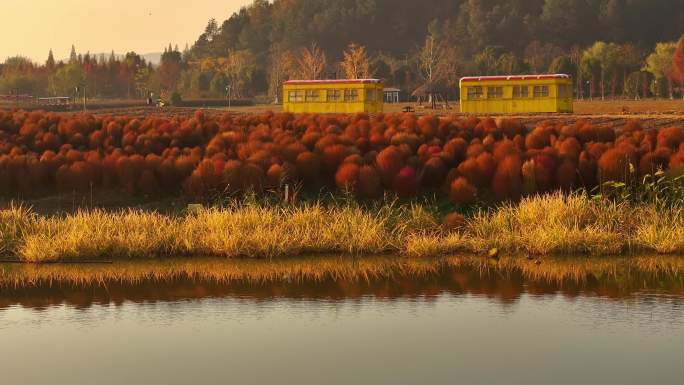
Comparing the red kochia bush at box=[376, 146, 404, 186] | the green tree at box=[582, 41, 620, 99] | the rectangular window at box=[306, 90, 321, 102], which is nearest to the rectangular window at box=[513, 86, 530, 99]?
the rectangular window at box=[306, 90, 321, 102]

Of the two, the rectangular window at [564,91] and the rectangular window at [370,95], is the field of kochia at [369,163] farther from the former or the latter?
the rectangular window at [370,95]

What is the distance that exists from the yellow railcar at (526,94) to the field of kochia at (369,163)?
23.3m

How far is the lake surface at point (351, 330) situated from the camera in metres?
10.5

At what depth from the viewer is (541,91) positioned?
54750 mm

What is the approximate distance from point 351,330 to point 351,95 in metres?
46.8

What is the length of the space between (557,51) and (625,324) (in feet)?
597

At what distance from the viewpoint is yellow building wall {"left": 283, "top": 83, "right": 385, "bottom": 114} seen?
58094mm

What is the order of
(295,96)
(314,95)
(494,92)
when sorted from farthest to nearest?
1. (295,96)
2. (314,95)
3. (494,92)

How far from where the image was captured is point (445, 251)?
699 inches

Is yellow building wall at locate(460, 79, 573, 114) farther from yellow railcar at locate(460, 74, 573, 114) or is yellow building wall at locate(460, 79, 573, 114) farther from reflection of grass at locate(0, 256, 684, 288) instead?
reflection of grass at locate(0, 256, 684, 288)

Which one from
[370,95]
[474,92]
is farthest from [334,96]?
[474,92]

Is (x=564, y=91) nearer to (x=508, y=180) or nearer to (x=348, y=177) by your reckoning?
(x=508, y=180)

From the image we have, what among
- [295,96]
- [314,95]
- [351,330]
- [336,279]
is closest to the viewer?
[351,330]

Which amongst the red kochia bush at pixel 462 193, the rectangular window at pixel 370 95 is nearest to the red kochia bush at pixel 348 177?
the red kochia bush at pixel 462 193
